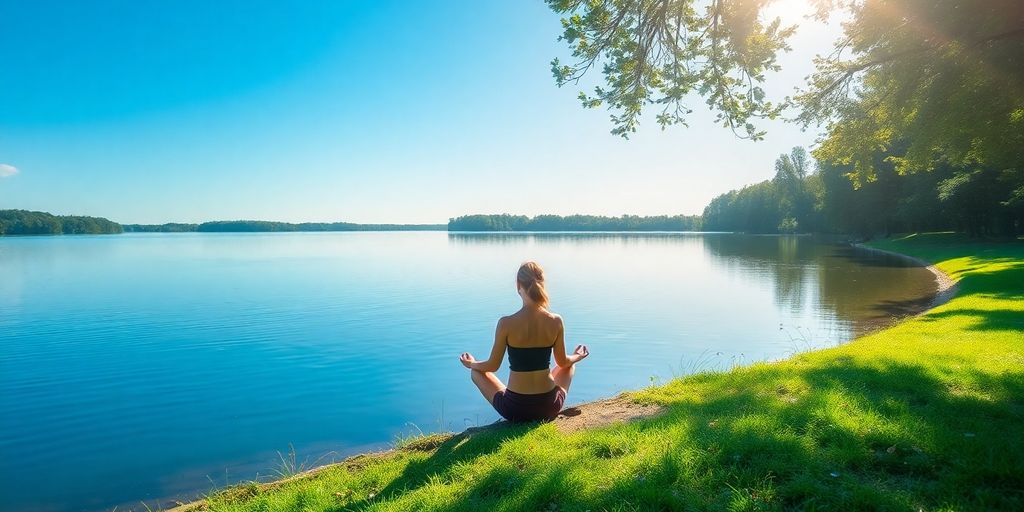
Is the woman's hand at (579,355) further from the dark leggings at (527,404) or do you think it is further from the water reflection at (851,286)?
the water reflection at (851,286)

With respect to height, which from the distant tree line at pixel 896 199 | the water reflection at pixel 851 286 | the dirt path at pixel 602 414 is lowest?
the water reflection at pixel 851 286

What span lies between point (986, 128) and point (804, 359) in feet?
33.9

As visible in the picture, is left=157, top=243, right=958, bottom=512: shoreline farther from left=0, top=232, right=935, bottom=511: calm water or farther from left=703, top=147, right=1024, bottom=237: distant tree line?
left=703, top=147, right=1024, bottom=237: distant tree line

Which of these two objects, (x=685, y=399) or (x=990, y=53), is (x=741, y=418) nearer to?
(x=685, y=399)

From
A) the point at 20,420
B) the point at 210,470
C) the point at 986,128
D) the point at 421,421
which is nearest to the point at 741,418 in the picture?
the point at 421,421

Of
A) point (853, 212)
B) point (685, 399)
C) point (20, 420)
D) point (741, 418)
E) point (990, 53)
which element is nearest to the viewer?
point (741, 418)

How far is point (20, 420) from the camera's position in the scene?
10.4m

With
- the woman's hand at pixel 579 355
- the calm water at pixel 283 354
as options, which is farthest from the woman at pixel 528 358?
the calm water at pixel 283 354

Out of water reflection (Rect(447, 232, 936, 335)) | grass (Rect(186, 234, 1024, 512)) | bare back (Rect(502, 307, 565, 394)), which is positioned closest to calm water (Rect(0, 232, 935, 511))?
water reflection (Rect(447, 232, 936, 335))

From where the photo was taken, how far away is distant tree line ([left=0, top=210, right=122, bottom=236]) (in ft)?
484

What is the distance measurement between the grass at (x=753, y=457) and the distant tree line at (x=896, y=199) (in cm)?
1407

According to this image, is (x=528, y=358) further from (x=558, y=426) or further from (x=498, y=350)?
(x=558, y=426)

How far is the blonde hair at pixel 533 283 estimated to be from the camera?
619cm

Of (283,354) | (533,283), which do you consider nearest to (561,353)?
(533,283)
